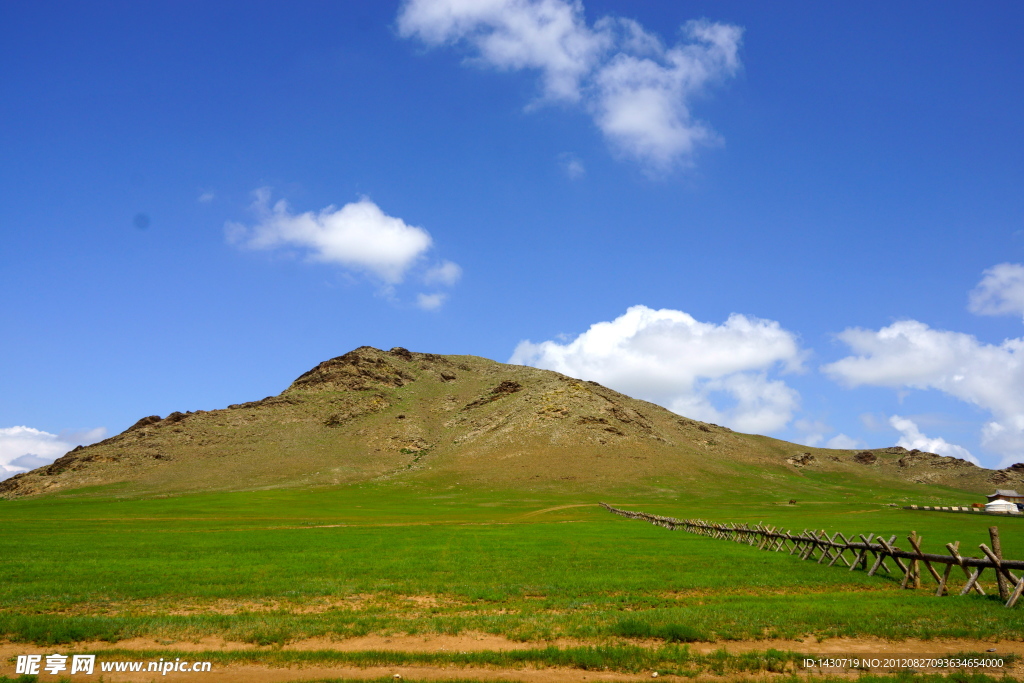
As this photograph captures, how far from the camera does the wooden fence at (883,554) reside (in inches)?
739

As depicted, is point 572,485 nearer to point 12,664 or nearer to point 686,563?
point 686,563

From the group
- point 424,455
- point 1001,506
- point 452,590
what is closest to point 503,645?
point 452,590

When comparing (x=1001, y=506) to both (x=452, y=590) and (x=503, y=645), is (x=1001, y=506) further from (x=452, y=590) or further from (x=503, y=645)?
(x=503, y=645)

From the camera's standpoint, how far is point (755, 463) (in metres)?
187

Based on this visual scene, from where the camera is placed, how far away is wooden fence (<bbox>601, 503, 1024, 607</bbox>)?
1877 cm

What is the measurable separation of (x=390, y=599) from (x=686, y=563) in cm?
1559

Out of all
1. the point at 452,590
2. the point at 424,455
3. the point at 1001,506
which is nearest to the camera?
the point at 452,590

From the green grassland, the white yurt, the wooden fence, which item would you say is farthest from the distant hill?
the green grassland

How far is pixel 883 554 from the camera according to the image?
24828mm

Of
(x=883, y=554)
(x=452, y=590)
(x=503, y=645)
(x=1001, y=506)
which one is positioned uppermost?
(x=883, y=554)

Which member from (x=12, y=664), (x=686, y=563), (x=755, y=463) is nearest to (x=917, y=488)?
(x=755, y=463)

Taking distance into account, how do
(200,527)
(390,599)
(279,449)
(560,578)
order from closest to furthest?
(390,599), (560,578), (200,527), (279,449)

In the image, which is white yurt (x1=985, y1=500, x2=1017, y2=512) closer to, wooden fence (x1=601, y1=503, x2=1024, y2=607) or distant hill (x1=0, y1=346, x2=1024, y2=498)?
distant hill (x1=0, y1=346, x2=1024, y2=498)

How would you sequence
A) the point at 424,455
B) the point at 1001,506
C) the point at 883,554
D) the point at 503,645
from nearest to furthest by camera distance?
1. the point at 503,645
2. the point at 883,554
3. the point at 1001,506
4. the point at 424,455
